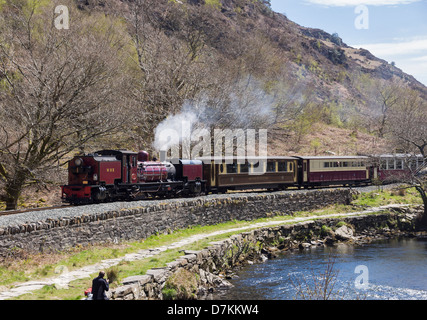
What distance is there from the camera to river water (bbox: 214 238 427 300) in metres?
15.9

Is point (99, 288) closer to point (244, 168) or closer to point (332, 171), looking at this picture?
point (244, 168)

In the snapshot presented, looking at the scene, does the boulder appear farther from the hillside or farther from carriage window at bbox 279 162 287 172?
the hillside

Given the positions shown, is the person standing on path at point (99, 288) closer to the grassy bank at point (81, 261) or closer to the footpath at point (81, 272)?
the grassy bank at point (81, 261)

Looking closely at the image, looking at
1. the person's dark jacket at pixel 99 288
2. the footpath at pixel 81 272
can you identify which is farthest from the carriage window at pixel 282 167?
the person's dark jacket at pixel 99 288

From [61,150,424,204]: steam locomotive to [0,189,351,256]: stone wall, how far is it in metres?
2.38

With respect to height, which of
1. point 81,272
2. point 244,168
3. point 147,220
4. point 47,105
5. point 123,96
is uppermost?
point 123,96

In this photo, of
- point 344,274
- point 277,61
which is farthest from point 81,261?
point 277,61

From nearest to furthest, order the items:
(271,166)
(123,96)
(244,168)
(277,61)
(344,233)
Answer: (344,233) < (244,168) < (123,96) < (271,166) < (277,61)

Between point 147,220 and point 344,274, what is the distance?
876 centimetres

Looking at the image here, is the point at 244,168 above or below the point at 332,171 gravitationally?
above

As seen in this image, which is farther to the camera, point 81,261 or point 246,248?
point 246,248

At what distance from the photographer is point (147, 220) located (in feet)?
64.7

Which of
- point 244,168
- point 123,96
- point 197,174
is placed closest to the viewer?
point 197,174

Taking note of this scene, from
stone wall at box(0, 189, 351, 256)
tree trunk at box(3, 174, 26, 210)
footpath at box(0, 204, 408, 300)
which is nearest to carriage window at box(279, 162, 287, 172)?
stone wall at box(0, 189, 351, 256)
